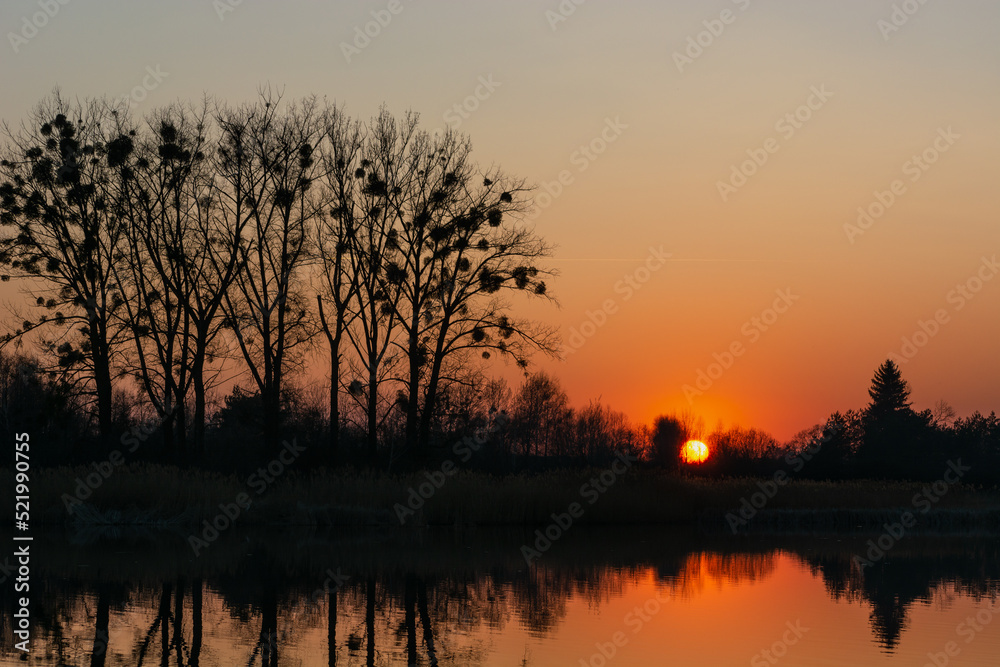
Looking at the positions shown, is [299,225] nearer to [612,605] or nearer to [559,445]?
[612,605]

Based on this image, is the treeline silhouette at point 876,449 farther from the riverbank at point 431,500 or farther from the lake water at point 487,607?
the lake water at point 487,607

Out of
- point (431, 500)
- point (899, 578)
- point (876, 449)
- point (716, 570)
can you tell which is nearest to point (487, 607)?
point (716, 570)

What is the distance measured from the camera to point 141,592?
12320 mm

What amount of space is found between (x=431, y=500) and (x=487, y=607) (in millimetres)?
13581

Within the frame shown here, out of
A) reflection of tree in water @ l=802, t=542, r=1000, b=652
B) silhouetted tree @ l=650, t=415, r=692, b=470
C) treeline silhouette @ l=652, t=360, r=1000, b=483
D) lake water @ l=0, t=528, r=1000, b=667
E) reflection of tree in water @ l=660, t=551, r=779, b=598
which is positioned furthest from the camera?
silhouetted tree @ l=650, t=415, r=692, b=470

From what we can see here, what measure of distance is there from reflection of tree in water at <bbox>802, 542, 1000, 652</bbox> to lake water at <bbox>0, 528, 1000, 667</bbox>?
6cm

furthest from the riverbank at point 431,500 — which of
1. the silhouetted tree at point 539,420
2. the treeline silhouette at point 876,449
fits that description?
the silhouetted tree at point 539,420

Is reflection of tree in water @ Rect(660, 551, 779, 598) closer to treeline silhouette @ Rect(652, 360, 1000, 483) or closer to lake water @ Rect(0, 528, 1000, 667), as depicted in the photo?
lake water @ Rect(0, 528, 1000, 667)

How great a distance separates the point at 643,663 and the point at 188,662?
12.0 ft

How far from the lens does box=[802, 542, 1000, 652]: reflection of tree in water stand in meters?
12.0

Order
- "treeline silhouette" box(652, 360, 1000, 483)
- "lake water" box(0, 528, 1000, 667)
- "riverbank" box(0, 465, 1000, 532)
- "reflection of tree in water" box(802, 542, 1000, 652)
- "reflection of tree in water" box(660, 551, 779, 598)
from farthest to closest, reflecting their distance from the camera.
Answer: "treeline silhouette" box(652, 360, 1000, 483)
"riverbank" box(0, 465, 1000, 532)
"reflection of tree in water" box(660, 551, 779, 598)
"reflection of tree in water" box(802, 542, 1000, 652)
"lake water" box(0, 528, 1000, 667)

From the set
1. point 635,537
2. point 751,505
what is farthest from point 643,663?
point 751,505

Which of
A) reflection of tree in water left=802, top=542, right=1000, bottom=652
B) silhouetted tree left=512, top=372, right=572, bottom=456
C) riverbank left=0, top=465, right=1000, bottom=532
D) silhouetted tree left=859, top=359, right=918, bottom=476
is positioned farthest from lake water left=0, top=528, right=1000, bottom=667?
silhouetted tree left=512, top=372, right=572, bottom=456

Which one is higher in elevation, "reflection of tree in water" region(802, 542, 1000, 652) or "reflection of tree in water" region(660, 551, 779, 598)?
"reflection of tree in water" region(660, 551, 779, 598)
